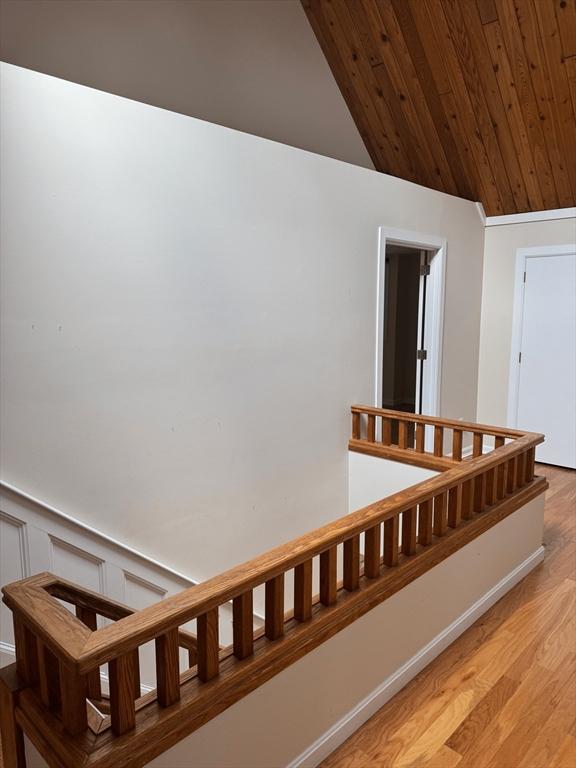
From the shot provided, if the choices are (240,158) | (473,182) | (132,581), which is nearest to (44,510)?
(132,581)

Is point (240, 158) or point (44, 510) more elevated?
point (240, 158)

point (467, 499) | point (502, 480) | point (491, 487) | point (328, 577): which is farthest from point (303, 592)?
point (502, 480)

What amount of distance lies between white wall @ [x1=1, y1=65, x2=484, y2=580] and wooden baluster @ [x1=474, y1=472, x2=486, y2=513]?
48.2 inches

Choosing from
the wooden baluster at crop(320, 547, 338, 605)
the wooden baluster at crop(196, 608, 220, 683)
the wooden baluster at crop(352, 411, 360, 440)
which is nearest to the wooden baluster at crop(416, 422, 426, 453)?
the wooden baluster at crop(352, 411, 360, 440)

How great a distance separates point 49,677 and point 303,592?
0.68 m

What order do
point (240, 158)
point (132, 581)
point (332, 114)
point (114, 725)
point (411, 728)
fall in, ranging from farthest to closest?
1. point (332, 114)
2. point (240, 158)
3. point (132, 581)
4. point (411, 728)
5. point (114, 725)

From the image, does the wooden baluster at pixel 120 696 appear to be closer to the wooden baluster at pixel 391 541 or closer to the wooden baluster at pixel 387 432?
the wooden baluster at pixel 391 541

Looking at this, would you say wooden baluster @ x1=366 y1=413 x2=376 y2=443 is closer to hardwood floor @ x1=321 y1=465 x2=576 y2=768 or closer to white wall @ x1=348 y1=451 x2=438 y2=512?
white wall @ x1=348 y1=451 x2=438 y2=512

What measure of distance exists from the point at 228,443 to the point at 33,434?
1.04 meters

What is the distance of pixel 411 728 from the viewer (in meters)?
1.80

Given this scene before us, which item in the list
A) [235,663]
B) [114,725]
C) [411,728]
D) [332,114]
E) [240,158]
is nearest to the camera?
[114,725]

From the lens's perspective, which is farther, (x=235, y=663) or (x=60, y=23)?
(x=60, y=23)

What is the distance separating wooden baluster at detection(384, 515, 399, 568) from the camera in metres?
1.90

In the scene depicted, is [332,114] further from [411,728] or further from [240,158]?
[411,728]
